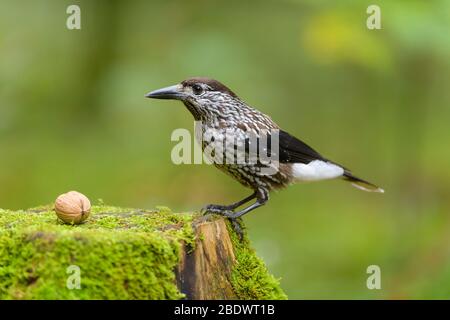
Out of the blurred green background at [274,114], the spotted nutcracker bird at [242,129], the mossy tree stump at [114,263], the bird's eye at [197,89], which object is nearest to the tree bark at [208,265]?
the mossy tree stump at [114,263]

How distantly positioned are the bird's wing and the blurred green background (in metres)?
1.45

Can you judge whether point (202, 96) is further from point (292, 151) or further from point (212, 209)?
point (212, 209)

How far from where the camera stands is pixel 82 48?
8812 mm

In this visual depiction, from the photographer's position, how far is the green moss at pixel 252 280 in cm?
344

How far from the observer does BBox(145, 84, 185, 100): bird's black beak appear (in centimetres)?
443

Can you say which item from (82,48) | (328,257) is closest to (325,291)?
(328,257)

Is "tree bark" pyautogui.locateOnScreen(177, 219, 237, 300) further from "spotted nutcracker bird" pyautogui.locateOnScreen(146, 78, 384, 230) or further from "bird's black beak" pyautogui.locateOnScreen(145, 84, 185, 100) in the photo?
"bird's black beak" pyautogui.locateOnScreen(145, 84, 185, 100)

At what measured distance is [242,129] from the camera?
449cm

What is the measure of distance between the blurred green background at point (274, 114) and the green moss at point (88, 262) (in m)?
3.01

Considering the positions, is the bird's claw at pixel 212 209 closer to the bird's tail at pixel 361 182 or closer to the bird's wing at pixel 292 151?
the bird's wing at pixel 292 151

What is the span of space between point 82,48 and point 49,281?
20.8 ft

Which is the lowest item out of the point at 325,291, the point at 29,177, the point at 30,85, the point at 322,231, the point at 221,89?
the point at 325,291

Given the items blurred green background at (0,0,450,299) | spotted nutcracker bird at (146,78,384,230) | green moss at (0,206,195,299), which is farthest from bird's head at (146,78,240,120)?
blurred green background at (0,0,450,299)
